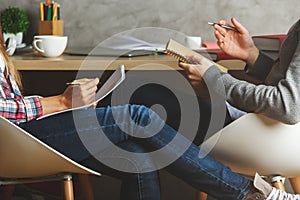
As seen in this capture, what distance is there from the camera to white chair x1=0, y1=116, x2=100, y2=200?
1445 mm

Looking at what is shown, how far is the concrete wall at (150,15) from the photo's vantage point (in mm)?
2346

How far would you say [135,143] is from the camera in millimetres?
1613

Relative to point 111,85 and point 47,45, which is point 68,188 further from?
point 47,45

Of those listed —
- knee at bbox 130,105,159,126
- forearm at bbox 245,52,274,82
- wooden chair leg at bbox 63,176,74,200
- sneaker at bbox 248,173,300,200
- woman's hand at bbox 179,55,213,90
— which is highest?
woman's hand at bbox 179,55,213,90

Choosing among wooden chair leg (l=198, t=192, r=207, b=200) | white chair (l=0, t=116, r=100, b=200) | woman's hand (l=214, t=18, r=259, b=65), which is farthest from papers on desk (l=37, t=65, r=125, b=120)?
wooden chair leg (l=198, t=192, r=207, b=200)

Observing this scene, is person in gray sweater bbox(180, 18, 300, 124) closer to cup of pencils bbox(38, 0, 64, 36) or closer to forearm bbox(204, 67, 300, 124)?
forearm bbox(204, 67, 300, 124)

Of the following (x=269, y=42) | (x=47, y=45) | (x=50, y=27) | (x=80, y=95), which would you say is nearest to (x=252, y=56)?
(x=269, y=42)

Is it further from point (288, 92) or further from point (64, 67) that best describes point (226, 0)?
point (288, 92)

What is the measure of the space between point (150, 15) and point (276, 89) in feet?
3.22

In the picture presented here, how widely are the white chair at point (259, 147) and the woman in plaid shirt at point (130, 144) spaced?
5cm

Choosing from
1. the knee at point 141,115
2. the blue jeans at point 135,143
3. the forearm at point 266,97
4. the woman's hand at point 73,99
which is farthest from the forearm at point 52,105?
the forearm at point 266,97

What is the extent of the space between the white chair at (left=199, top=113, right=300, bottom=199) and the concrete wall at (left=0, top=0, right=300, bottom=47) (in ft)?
2.74

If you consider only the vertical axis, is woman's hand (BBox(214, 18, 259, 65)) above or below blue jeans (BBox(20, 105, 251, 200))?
above

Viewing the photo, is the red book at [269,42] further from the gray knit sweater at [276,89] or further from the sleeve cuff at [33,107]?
the sleeve cuff at [33,107]
